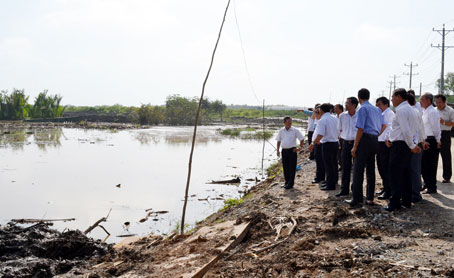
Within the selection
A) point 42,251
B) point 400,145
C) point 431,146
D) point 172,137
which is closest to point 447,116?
point 431,146

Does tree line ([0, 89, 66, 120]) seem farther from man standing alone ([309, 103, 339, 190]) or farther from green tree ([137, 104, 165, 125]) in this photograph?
man standing alone ([309, 103, 339, 190])

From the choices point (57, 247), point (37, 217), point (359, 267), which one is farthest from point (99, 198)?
point (359, 267)

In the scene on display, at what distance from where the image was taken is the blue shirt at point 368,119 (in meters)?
6.43

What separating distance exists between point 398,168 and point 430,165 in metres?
1.79

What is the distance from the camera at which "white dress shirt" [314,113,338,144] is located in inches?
338

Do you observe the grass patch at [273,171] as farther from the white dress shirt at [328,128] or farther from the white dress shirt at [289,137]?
the white dress shirt at [328,128]

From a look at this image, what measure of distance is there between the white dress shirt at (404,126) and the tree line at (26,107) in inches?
2438

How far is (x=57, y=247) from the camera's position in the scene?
730cm

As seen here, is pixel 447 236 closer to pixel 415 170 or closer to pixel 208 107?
pixel 415 170

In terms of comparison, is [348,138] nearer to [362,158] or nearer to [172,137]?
[362,158]

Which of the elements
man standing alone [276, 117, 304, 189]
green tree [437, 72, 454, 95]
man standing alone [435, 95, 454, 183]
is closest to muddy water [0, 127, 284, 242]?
man standing alone [276, 117, 304, 189]

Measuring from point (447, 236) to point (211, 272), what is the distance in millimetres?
2863

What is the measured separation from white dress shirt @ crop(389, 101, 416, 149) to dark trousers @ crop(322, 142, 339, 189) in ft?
8.37

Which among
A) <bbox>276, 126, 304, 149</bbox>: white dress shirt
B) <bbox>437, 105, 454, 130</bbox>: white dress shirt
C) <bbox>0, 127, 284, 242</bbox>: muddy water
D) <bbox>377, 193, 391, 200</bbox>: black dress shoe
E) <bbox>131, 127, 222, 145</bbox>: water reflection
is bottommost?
<bbox>0, 127, 284, 242</bbox>: muddy water
